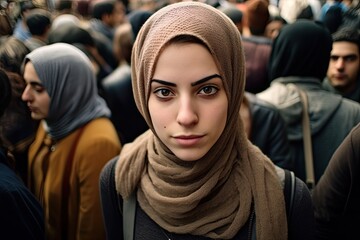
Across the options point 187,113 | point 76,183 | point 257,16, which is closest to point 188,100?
point 187,113

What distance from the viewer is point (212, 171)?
1.46 metres

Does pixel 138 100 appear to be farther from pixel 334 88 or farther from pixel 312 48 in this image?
pixel 334 88

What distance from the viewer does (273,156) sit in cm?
236

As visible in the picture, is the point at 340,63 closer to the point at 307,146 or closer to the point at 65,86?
the point at 307,146

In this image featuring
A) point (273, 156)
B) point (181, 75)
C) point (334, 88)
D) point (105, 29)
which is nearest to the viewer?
point (181, 75)

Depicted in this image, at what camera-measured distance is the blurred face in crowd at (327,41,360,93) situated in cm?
312

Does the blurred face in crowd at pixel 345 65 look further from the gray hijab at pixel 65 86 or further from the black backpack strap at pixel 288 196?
the black backpack strap at pixel 288 196

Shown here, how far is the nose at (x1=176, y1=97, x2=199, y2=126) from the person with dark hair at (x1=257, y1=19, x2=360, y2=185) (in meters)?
1.24

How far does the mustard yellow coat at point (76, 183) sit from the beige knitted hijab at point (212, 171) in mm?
849

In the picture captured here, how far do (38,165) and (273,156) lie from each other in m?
1.32

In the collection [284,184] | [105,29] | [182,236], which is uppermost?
[284,184]

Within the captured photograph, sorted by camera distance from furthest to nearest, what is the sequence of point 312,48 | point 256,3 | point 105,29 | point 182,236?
point 105,29, point 256,3, point 312,48, point 182,236

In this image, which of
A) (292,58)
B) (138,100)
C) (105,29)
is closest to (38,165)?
(138,100)

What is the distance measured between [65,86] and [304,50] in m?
1.44
